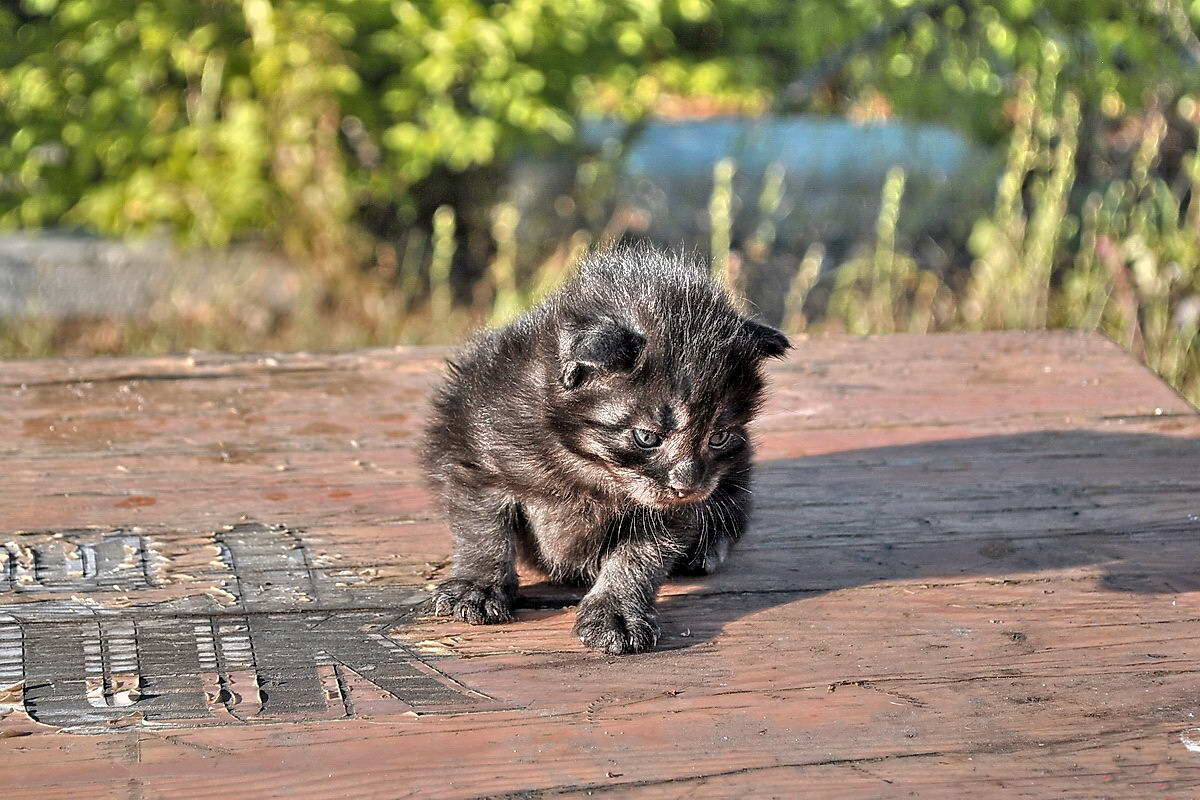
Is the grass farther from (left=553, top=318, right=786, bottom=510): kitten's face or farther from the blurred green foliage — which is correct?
(left=553, top=318, right=786, bottom=510): kitten's face

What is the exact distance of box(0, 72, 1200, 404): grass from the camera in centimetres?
696

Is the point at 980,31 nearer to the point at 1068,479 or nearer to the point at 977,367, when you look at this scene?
the point at 977,367

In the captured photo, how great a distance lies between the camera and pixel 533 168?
7750mm

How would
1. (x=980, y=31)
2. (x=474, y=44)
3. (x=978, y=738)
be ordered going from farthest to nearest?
1. (x=980, y=31)
2. (x=474, y=44)
3. (x=978, y=738)

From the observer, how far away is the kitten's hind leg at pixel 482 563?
9.71 ft

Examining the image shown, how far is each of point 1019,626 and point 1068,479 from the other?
96cm

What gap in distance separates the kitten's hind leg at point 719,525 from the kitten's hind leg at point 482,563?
1.31ft

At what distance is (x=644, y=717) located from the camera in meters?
2.55

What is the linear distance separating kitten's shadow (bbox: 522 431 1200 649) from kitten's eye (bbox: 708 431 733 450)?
382 mm

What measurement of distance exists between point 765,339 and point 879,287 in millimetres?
4459

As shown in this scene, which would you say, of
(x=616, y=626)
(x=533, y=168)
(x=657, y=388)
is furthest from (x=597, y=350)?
(x=533, y=168)

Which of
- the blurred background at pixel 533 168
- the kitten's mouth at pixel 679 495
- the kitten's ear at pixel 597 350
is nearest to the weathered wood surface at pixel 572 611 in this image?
the kitten's mouth at pixel 679 495

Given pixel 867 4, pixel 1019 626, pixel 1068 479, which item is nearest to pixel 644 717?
pixel 1019 626

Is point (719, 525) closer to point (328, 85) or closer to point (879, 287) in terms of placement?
point (879, 287)
